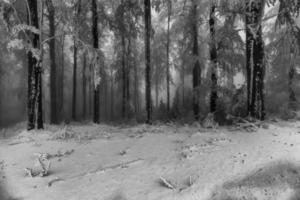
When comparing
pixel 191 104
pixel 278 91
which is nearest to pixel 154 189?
pixel 191 104

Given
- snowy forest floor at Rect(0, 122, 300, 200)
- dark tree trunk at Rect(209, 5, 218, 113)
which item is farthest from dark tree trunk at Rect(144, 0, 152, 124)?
snowy forest floor at Rect(0, 122, 300, 200)

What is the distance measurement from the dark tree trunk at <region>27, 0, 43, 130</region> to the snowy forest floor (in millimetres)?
3033

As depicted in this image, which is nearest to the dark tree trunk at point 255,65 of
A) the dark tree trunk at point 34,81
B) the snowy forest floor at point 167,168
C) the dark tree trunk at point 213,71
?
the snowy forest floor at point 167,168

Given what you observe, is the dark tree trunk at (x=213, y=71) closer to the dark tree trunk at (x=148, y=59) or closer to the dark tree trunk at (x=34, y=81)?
the dark tree trunk at (x=148, y=59)

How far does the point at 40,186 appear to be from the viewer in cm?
505

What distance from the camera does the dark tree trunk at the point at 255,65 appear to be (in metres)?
8.97

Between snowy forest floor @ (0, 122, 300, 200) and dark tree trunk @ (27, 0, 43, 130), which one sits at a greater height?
dark tree trunk @ (27, 0, 43, 130)

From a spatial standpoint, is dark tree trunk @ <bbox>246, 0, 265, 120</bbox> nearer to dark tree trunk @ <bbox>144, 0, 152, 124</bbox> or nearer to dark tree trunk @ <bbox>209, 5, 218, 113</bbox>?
dark tree trunk @ <bbox>209, 5, 218, 113</bbox>

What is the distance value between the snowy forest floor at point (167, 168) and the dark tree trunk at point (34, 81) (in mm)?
3033

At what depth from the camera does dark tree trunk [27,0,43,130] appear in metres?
10.4

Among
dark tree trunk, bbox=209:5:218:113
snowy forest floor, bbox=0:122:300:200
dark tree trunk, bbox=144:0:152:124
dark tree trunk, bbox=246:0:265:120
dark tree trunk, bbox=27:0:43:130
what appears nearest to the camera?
snowy forest floor, bbox=0:122:300:200

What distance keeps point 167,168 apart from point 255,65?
210 inches

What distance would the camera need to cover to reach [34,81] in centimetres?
1040

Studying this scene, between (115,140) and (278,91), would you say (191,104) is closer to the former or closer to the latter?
(278,91)
